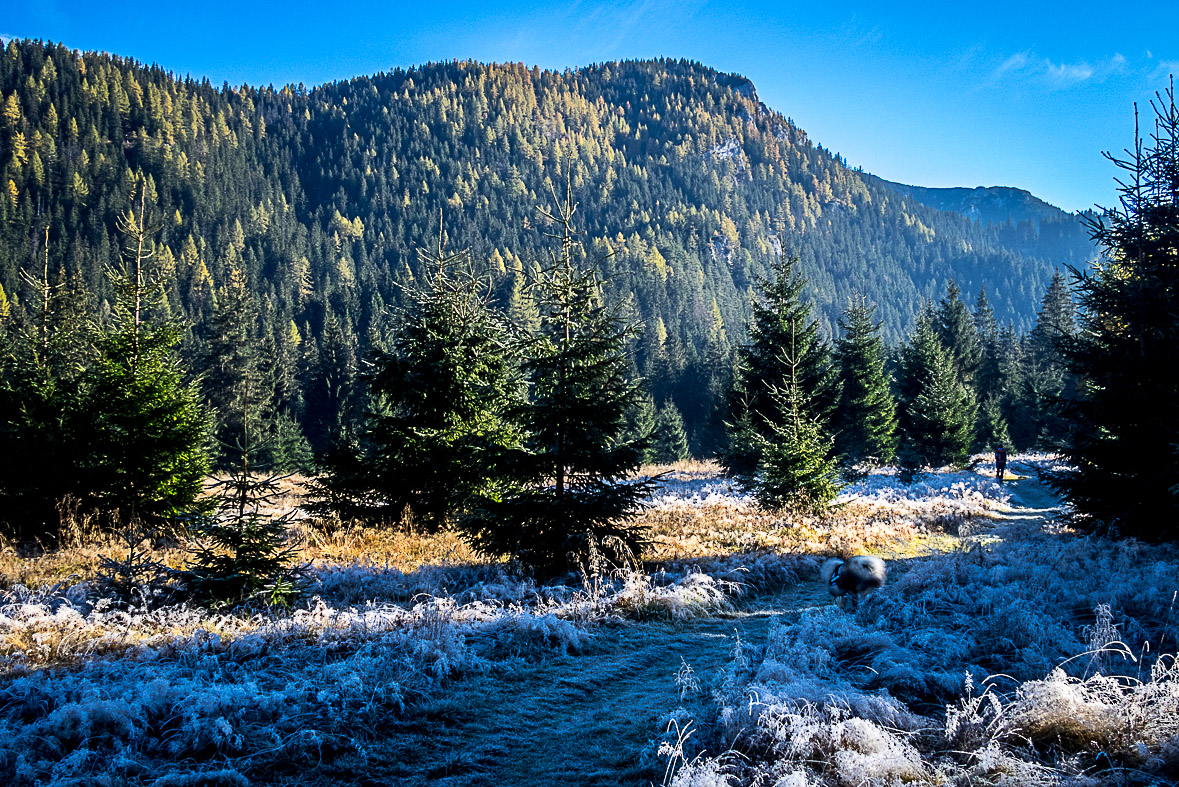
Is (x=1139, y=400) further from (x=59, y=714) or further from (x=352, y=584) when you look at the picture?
(x=59, y=714)

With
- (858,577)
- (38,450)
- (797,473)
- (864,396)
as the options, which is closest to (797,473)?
(797,473)

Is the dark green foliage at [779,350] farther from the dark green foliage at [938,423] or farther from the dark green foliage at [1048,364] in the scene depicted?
the dark green foliage at [1048,364]

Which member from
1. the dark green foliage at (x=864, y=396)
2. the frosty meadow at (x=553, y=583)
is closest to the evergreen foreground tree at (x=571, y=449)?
the frosty meadow at (x=553, y=583)

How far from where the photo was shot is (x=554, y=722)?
487 cm

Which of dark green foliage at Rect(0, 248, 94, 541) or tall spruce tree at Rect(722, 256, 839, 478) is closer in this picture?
dark green foliage at Rect(0, 248, 94, 541)

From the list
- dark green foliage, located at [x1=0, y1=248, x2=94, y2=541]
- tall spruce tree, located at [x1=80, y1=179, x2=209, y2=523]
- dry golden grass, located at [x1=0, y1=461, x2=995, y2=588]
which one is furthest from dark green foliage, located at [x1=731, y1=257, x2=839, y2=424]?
dark green foliage, located at [x1=0, y1=248, x2=94, y2=541]

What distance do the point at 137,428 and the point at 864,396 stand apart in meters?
32.9

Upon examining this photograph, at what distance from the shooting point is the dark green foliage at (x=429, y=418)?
1317 centimetres

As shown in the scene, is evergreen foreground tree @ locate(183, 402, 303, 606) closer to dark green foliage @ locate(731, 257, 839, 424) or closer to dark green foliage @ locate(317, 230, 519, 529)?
dark green foliage @ locate(317, 230, 519, 529)

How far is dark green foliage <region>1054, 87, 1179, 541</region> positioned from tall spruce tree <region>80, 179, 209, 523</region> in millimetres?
17678

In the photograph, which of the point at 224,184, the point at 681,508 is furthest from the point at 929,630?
the point at 224,184

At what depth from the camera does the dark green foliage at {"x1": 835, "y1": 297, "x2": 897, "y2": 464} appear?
33.8m

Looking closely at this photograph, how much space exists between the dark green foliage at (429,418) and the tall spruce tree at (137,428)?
3.04 m

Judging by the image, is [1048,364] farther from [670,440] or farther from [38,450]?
[38,450]
